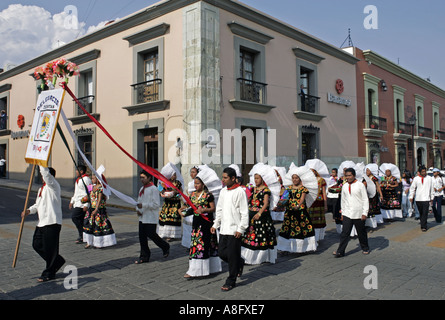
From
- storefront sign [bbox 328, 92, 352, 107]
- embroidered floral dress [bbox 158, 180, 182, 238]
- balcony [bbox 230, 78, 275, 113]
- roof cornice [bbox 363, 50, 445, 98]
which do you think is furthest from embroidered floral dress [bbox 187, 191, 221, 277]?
roof cornice [bbox 363, 50, 445, 98]

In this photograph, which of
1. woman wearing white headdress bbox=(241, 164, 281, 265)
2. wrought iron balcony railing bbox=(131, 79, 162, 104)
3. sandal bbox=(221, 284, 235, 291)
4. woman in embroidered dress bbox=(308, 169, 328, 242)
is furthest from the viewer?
wrought iron balcony railing bbox=(131, 79, 162, 104)

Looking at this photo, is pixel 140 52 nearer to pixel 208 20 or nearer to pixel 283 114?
pixel 208 20

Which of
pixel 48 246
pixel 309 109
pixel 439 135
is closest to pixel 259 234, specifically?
pixel 48 246

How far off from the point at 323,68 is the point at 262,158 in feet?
23.3

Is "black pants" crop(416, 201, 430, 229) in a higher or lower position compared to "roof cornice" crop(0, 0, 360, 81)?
lower

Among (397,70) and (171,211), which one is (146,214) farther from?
(397,70)

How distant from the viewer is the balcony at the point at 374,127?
22.5 m

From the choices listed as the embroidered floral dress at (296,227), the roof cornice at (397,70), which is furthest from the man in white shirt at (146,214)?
the roof cornice at (397,70)

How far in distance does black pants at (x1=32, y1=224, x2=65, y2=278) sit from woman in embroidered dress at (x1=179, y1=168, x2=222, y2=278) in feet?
6.32

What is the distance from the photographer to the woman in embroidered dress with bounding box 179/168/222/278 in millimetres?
5344

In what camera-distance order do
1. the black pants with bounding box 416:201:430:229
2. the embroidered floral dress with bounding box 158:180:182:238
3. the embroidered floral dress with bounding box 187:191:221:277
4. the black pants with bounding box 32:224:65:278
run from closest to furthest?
the black pants with bounding box 32:224:65:278 → the embroidered floral dress with bounding box 187:191:221:277 → the embroidered floral dress with bounding box 158:180:182:238 → the black pants with bounding box 416:201:430:229

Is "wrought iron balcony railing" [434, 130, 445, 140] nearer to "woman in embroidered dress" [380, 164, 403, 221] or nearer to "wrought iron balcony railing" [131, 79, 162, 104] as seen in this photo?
"woman in embroidered dress" [380, 164, 403, 221]

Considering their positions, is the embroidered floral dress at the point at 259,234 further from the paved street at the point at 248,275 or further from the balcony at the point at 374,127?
the balcony at the point at 374,127

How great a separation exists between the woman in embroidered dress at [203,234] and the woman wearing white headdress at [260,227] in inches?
27.4
